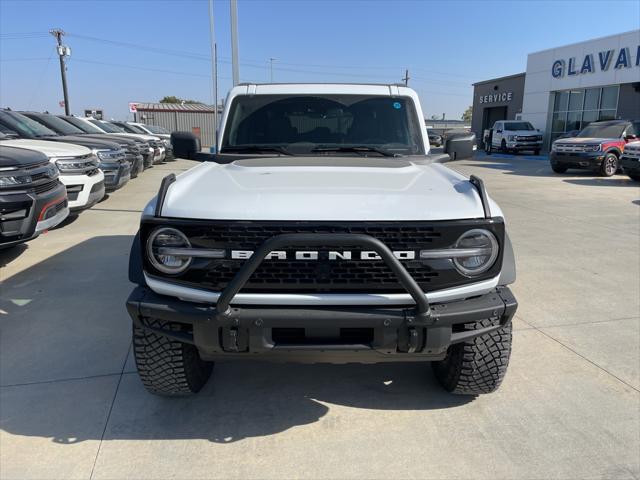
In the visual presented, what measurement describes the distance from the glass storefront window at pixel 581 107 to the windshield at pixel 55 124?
23.7 m

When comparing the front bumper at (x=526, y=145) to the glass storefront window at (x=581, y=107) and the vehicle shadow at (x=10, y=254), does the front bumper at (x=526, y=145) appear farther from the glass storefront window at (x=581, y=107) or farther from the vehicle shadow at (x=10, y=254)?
the vehicle shadow at (x=10, y=254)

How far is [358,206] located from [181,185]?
3.32 feet

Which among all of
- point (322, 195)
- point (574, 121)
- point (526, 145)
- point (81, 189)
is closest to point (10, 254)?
point (81, 189)

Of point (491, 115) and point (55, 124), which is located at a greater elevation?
point (491, 115)

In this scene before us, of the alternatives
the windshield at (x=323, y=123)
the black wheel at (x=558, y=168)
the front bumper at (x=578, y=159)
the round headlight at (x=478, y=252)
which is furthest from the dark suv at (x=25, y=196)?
the black wheel at (x=558, y=168)

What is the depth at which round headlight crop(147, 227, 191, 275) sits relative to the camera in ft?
7.63

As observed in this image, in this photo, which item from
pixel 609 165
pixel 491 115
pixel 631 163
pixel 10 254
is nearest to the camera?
pixel 10 254

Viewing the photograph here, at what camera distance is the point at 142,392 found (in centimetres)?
306

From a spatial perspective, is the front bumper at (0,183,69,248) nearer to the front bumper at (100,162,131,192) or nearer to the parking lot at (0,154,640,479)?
the parking lot at (0,154,640,479)

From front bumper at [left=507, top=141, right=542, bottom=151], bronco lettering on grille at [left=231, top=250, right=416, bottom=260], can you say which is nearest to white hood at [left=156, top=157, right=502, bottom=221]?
bronco lettering on grille at [left=231, top=250, right=416, bottom=260]

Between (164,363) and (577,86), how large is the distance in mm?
29031

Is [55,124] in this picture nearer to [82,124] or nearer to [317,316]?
[82,124]

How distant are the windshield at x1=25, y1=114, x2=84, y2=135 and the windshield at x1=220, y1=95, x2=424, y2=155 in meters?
7.84

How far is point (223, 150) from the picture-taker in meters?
3.85
